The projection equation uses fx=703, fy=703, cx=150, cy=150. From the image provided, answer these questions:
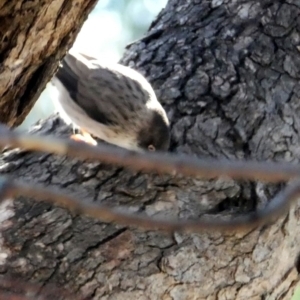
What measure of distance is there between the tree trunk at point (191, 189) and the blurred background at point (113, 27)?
2.29 metres

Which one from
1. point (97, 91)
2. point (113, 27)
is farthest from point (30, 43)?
point (113, 27)

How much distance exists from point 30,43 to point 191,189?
0.69 meters

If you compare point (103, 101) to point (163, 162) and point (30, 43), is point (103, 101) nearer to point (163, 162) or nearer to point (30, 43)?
point (30, 43)

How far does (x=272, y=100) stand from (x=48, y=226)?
0.94 m

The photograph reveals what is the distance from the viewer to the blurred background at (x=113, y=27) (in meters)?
4.95

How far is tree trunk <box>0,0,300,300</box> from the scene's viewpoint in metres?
1.84

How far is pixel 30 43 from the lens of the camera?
1.60 meters

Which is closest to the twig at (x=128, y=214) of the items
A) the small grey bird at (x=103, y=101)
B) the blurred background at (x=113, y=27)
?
the small grey bird at (x=103, y=101)

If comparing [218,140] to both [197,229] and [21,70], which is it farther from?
[197,229]

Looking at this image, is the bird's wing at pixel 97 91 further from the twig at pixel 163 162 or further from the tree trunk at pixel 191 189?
the twig at pixel 163 162

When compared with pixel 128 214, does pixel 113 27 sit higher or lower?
lower

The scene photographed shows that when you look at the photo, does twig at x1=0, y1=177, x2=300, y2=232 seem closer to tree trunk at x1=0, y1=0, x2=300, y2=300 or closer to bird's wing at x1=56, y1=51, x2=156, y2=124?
tree trunk at x1=0, y1=0, x2=300, y2=300

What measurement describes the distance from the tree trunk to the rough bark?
0.06 feet

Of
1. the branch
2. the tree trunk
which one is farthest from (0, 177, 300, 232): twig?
the tree trunk
